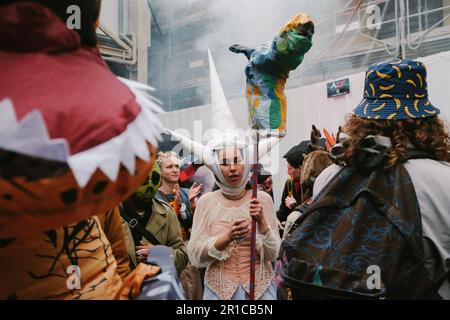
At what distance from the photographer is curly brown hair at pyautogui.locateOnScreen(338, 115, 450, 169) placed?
171 cm

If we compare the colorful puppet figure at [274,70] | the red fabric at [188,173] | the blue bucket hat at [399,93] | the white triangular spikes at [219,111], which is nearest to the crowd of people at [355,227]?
the blue bucket hat at [399,93]

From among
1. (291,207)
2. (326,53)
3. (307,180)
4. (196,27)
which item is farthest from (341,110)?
(196,27)

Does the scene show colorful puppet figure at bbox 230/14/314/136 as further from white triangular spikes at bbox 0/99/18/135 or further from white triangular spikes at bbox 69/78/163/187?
white triangular spikes at bbox 0/99/18/135

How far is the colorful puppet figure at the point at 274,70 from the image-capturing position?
2369 mm

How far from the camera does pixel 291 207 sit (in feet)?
14.9

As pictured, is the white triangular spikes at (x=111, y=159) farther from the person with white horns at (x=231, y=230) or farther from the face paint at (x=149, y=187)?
the face paint at (x=149, y=187)

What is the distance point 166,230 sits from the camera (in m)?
3.10

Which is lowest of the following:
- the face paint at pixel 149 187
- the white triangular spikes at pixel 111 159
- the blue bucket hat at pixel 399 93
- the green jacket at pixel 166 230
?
the green jacket at pixel 166 230

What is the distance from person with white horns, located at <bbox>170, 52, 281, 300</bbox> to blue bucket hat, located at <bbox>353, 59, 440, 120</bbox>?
1.08 m

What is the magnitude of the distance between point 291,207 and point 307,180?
4.73 ft

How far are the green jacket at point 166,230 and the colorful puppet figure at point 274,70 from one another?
2.89 ft

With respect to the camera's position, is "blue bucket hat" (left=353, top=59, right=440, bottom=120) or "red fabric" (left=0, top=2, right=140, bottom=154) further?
"blue bucket hat" (left=353, top=59, right=440, bottom=120)

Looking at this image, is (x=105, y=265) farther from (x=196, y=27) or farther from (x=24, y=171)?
(x=196, y=27)

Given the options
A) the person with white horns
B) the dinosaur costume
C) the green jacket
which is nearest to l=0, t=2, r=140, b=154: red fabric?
the dinosaur costume
